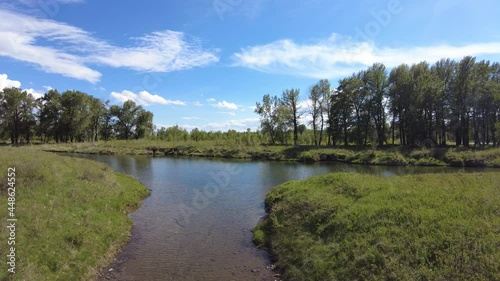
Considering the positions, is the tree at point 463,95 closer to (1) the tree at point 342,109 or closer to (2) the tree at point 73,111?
(1) the tree at point 342,109

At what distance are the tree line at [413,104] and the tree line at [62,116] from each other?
7287 cm

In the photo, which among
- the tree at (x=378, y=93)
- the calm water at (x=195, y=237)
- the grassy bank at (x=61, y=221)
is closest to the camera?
the grassy bank at (x=61, y=221)

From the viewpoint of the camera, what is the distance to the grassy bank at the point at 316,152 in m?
55.4

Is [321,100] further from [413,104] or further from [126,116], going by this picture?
[126,116]

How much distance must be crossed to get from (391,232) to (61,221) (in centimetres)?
1527

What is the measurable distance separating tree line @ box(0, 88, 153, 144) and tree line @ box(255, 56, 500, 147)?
72.9m

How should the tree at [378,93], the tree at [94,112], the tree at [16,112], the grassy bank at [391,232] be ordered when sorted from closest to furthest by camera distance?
the grassy bank at [391,232] < the tree at [378,93] < the tree at [16,112] < the tree at [94,112]

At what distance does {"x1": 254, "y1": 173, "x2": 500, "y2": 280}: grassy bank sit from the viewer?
930cm

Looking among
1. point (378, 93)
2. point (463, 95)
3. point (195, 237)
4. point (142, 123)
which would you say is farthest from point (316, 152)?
point (142, 123)

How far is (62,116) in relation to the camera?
108188 mm

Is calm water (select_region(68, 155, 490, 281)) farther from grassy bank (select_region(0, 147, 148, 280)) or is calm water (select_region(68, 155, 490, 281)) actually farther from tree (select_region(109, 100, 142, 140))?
tree (select_region(109, 100, 142, 140))

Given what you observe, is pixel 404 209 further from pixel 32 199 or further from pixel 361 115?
pixel 361 115

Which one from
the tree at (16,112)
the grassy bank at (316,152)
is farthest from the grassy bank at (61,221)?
the tree at (16,112)

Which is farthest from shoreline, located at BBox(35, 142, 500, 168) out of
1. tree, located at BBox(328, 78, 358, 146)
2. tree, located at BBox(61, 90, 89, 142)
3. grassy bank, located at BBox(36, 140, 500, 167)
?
tree, located at BBox(61, 90, 89, 142)
